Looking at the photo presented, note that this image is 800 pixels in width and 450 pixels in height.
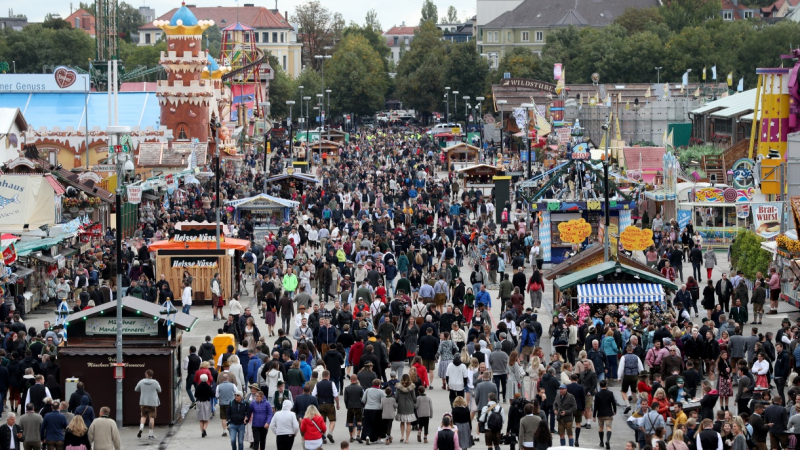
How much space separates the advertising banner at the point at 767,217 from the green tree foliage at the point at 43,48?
4227 inches

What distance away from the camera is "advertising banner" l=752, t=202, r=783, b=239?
109ft

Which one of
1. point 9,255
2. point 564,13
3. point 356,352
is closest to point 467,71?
point 564,13

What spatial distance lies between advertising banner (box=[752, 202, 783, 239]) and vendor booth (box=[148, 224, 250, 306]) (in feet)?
41.0

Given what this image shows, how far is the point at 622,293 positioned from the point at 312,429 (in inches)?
370

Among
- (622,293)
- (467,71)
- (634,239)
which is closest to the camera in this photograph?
(622,293)

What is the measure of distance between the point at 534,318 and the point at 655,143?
49457 millimetres

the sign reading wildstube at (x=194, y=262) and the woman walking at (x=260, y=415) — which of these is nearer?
the woman walking at (x=260, y=415)

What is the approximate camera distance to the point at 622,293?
25250 millimetres

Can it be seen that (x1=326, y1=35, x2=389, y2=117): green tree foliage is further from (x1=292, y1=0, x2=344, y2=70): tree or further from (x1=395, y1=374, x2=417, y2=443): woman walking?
(x1=395, y1=374, x2=417, y2=443): woman walking

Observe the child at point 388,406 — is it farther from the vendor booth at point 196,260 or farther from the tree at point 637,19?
the tree at point 637,19

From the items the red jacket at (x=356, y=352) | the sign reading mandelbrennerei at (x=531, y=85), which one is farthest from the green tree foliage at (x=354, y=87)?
the red jacket at (x=356, y=352)

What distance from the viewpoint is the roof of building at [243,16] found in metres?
171

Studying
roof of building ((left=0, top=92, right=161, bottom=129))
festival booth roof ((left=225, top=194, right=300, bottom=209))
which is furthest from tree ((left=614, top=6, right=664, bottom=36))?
festival booth roof ((left=225, top=194, right=300, bottom=209))

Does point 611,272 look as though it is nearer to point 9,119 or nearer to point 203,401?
point 203,401
